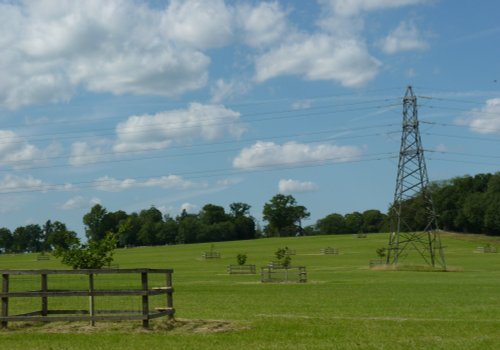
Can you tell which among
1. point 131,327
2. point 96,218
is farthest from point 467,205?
point 131,327

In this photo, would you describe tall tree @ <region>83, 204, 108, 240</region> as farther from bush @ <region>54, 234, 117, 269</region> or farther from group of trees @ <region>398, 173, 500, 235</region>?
bush @ <region>54, 234, 117, 269</region>

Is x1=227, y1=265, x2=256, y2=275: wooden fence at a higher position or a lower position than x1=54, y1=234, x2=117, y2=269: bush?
lower

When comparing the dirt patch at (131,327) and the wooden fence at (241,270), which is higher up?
the wooden fence at (241,270)

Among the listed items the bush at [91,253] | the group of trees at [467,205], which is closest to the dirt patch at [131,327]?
the bush at [91,253]

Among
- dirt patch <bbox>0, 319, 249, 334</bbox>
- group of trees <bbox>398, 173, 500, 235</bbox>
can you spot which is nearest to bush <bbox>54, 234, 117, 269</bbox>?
dirt patch <bbox>0, 319, 249, 334</bbox>

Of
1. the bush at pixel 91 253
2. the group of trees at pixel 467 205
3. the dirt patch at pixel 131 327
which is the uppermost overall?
the group of trees at pixel 467 205

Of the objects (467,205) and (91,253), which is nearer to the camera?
(91,253)

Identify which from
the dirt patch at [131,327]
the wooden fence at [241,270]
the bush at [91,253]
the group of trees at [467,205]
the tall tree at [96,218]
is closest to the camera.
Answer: the dirt patch at [131,327]

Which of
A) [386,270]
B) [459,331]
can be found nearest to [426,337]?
[459,331]

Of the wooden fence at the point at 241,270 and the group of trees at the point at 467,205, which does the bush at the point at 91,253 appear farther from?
the group of trees at the point at 467,205

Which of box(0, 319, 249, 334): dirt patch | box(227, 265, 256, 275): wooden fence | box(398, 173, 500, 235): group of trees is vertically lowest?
box(0, 319, 249, 334): dirt patch

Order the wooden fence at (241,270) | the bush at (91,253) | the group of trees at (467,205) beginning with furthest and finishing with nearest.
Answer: the group of trees at (467,205)
the wooden fence at (241,270)
the bush at (91,253)

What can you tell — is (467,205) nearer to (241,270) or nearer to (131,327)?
(241,270)

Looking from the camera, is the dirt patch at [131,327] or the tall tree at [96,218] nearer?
the dirt patch at [131,327]
